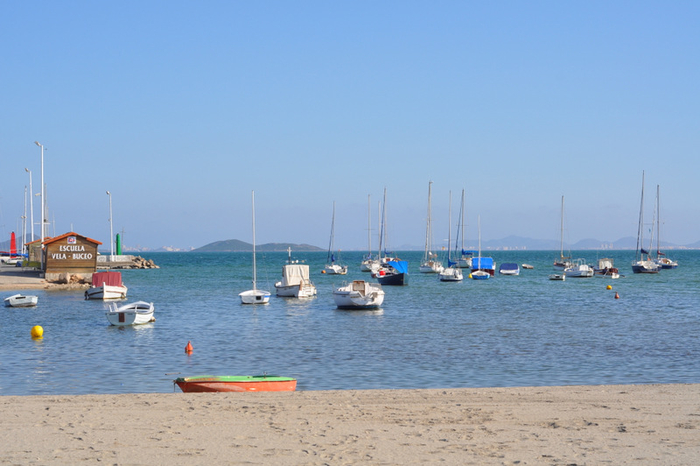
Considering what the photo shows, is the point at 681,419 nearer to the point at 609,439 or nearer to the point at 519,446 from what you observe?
the point at 609,439

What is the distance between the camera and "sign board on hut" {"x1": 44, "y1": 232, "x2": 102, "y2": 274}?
261 ft

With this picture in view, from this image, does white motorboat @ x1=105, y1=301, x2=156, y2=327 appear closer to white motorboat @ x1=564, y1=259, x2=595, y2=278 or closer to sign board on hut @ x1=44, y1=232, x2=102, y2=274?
sign board on hut @ x1=44, y1=232, x2=102, y2=274

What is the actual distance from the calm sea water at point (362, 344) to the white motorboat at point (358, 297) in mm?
771

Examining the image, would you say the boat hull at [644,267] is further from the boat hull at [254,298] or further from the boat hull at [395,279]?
the boat hull at [254,298]

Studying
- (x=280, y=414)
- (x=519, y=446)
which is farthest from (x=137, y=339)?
(x=519, y=446)

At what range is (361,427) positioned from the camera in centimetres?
1488

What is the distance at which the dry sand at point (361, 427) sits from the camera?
12.5 m

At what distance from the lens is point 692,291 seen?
73.2m

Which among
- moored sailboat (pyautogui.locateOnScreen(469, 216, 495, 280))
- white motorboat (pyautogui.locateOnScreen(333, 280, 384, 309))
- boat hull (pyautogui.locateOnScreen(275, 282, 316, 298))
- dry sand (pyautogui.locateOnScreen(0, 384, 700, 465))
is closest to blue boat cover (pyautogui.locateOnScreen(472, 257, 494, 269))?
moored sailboat (pyautogui.locateOnScreen(469, 216, 495, 280))

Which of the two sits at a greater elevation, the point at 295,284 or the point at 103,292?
the point at 295,284

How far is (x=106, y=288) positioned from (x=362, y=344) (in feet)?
114

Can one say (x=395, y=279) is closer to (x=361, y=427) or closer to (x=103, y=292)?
(x=103, y=292)

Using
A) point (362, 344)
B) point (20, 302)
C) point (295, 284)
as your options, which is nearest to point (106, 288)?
point (20, 302)

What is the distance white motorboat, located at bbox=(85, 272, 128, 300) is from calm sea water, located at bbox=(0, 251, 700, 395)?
303 cm
